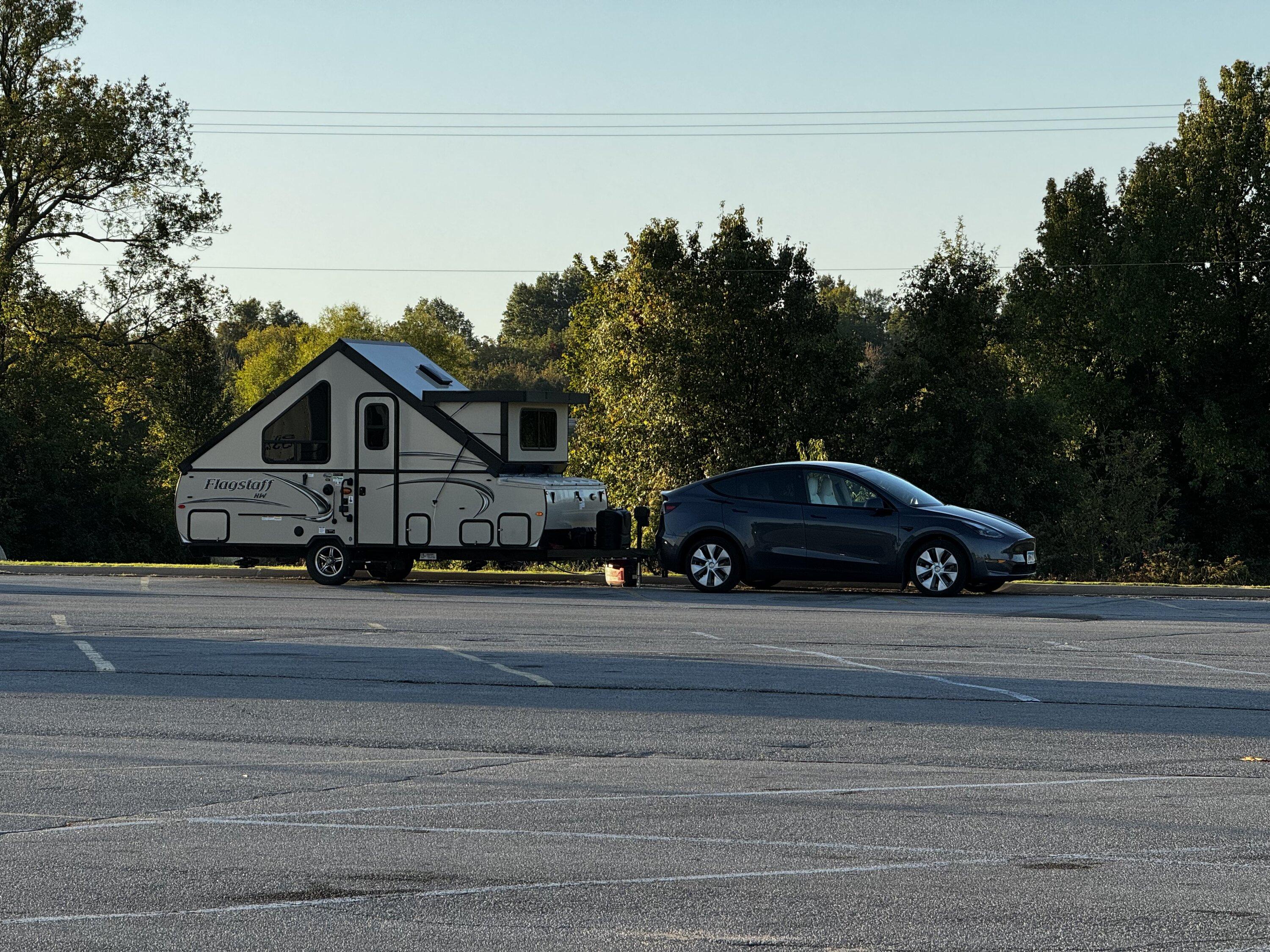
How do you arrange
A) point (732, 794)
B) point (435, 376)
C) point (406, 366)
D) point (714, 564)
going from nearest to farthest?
point (732, 794) → point (714, 564) → point (406, 366) → point (435, 376)

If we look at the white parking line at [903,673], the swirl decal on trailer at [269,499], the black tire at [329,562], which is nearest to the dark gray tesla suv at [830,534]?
the black tire at [329,562]

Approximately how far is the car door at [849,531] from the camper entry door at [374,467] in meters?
5.68

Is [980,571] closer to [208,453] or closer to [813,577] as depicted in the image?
[813,577]

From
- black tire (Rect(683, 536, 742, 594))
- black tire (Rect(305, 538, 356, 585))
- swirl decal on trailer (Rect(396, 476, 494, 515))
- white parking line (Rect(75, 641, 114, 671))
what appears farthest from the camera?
black tire (Rect(305, 538, 356, 585))

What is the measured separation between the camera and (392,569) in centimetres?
2136

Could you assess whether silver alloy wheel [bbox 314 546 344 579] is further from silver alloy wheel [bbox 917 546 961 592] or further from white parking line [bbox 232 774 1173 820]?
white parking line [bbox 232 774 1173 820]

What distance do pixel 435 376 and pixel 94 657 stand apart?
389 inches

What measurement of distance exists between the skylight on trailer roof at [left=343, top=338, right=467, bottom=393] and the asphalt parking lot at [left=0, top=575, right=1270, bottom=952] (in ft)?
A: 22.4

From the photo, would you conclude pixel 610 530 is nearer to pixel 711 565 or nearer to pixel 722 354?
pixel 711 565

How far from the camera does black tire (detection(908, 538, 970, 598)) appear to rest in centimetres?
1833

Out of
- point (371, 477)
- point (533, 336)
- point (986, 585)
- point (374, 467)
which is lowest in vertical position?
point (986, 585)

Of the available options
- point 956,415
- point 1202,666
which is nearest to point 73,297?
point 956,415

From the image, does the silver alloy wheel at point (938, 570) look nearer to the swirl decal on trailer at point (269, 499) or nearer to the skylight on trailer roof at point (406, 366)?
the skylight on trailer roof at point (406, 366)

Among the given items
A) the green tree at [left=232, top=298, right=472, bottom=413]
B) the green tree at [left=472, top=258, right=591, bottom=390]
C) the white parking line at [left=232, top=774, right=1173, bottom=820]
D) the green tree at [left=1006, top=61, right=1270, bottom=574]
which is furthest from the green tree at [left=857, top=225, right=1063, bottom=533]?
the green tree at [left=472, top=258, right=591, bottom=390]
